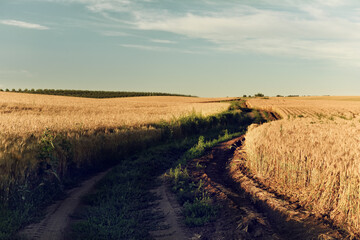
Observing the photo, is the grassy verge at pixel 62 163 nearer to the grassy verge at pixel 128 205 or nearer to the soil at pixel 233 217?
the grassy verge at pixel 128 205

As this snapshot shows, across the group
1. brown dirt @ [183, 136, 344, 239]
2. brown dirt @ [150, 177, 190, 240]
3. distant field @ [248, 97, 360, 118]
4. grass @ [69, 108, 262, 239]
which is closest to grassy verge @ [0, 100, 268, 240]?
grass @ [69, 108, 262, 239]

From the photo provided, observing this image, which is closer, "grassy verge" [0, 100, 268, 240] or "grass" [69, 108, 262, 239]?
"grass" [69, 108, 262, 239]

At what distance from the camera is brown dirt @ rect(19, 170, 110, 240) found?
279 inches

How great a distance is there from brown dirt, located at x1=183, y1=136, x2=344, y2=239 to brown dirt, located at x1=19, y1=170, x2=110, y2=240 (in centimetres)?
328

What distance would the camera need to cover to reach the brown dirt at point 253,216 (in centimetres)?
696

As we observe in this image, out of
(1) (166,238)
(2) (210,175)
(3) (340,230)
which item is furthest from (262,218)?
(2) (210,175)

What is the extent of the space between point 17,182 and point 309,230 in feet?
24.7

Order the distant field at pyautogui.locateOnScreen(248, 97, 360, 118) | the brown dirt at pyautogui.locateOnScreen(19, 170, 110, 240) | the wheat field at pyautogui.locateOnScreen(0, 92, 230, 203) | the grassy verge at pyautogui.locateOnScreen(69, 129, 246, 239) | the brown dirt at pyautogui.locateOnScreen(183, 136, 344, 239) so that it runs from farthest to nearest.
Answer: the distant field at pyautogui.locateOnScreen(248, 97, 360, 118), the wheat field at pyautogui.locateOnScreen(0, 92, 230, 203), the grassy verge at pyautogui.locateOnScreen(69, 129, 246, 239), the brown dirt at pyautogui.locateOnScreen(19, 170, 110, 240), the brown dirt at pyautogui.locateOnScreen(183, 136, 344, 239)

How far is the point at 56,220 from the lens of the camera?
7.93 m

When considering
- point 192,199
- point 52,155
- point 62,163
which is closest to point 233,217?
point 192,199

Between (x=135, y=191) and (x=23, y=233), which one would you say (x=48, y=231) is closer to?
(x=23, y=233)

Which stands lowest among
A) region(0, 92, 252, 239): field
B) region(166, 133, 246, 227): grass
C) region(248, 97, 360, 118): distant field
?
region(166, 133, 246, 227): grass

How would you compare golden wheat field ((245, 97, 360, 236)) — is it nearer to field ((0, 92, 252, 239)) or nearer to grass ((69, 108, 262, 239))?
grass ((69, 108, 262, 239))

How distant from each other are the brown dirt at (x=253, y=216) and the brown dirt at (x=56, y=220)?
3283mm
